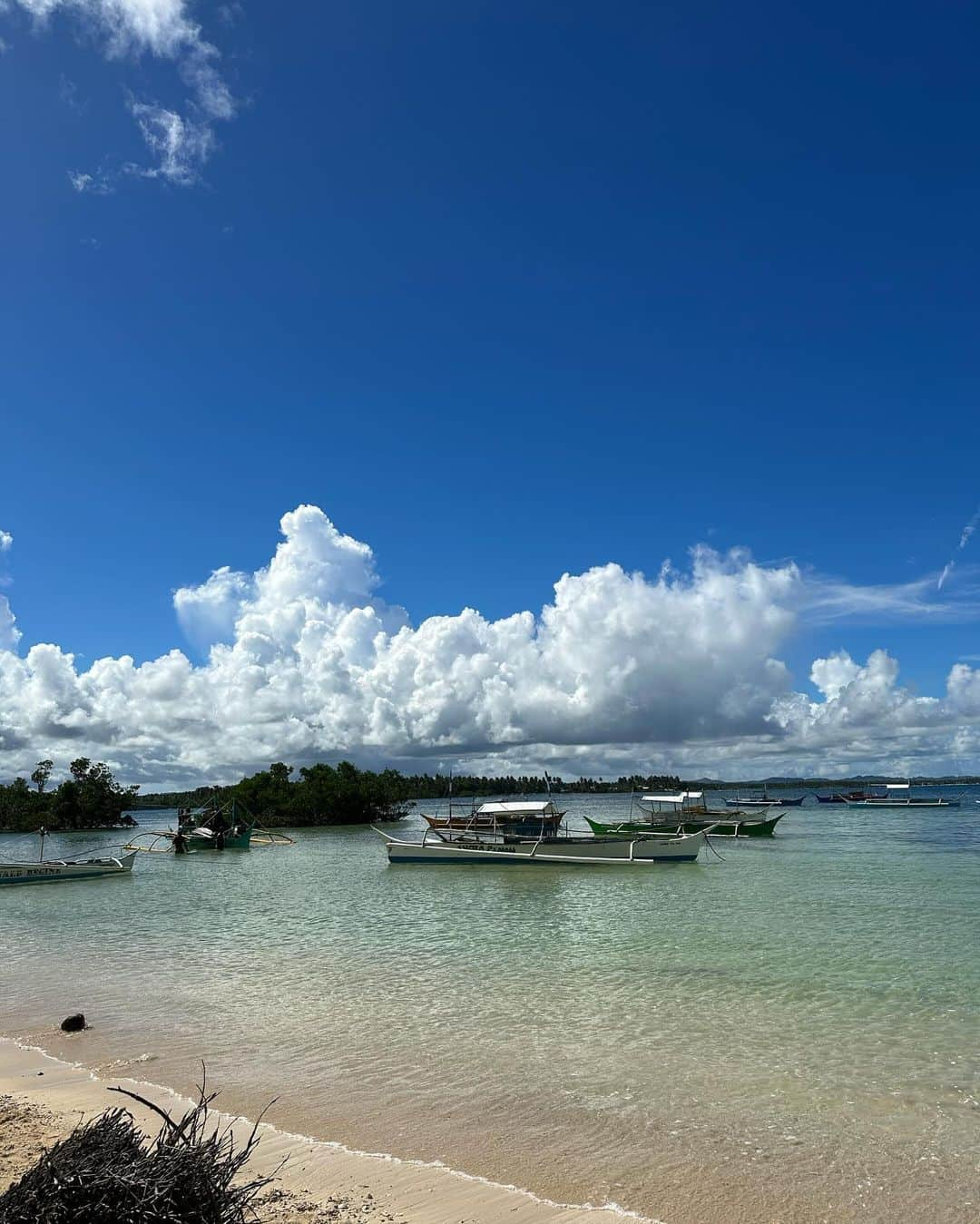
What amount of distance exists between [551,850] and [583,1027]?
28.7 m

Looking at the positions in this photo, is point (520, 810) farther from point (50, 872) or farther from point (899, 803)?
point (899, 803)

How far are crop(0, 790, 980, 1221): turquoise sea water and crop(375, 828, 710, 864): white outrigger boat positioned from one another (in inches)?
460

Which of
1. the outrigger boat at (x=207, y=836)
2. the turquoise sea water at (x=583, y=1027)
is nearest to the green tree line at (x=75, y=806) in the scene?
the outrigger boat at (x=207, y=836)

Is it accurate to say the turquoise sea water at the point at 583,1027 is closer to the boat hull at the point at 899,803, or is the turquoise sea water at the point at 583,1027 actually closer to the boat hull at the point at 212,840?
the boat hull at the point at 212,840

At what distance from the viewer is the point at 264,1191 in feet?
23.0

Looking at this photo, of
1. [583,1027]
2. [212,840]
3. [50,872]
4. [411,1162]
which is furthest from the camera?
[212,840]

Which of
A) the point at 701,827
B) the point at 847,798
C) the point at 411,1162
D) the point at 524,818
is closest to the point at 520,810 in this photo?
the point at 524,818

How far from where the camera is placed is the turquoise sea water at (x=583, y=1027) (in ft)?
26.6

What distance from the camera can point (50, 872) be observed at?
38625mm

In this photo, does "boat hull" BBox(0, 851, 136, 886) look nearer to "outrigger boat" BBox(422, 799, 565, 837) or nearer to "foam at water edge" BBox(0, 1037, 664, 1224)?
"outrigger boat" BBox(422, 799, 565, 837)

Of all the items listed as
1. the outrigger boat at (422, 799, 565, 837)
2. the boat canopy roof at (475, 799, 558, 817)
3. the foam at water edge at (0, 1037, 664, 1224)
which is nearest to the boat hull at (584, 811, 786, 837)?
the boat canopy roof at (475, 799, 558, 817)

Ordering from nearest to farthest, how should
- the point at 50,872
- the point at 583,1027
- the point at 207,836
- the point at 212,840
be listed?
1. the point at 583,1027
2. the point at 50,872
3. the point at 207,836
4. the point at 212,840

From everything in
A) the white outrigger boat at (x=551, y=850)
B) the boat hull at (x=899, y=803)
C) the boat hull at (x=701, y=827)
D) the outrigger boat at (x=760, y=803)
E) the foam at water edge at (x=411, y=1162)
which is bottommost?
the boat hull at (x=899, y=803)

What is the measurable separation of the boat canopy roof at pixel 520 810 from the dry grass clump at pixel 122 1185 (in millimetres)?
37682
